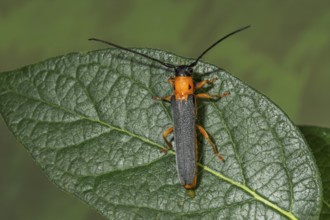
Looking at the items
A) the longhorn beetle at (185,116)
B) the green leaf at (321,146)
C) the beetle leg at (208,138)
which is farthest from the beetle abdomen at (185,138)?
the green leaf at (321,146)

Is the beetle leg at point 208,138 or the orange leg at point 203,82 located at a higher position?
the orange leg at point 203,82

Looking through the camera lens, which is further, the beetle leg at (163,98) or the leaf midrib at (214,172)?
the beetle leg at (163,98)

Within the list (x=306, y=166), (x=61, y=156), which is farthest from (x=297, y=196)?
(x=61, y=156)

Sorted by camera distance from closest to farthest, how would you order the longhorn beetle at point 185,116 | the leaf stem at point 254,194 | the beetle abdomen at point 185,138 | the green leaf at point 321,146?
the leaf stem at point 254,194 → the beetle abdomen at point 185,138 → the longhorn beetle at point 185,116 → the green leaf at point 321,146

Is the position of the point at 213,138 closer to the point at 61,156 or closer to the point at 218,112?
the point at 218,112

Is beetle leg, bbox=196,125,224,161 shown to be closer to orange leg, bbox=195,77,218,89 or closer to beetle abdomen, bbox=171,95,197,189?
beetle abdomen, bbox=171,95,197,189

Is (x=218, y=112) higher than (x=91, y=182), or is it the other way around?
(x=218, y=112)

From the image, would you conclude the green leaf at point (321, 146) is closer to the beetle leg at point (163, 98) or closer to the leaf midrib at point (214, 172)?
the leaf midrib at point (214, 172)
